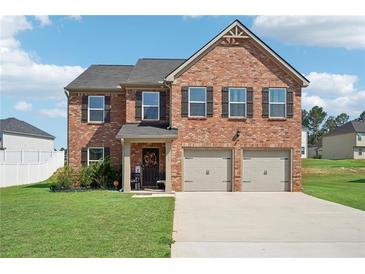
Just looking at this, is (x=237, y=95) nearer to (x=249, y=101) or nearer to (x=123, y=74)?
(x=249, y=101)

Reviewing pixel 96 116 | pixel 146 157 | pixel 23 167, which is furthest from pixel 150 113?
pixel 23 167

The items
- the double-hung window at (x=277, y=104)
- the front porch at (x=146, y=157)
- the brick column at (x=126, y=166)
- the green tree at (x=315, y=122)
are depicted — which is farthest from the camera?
the green tree at (x=315, y=122)

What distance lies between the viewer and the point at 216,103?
23.6 meters

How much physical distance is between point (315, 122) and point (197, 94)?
92.4m

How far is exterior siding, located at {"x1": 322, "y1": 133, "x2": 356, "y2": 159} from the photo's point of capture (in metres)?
70.3

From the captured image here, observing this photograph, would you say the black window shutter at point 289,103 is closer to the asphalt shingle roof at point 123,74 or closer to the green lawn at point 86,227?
the asphalt shingle roof at point 123,74

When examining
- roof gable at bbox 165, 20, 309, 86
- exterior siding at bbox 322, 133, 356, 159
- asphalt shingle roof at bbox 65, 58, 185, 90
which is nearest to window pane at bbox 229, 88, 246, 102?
roof gable at bbox 165, 20, 309, 86

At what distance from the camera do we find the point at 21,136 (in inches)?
1983

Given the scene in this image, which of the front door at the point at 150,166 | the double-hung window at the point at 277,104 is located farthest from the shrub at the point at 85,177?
the double-hung window at the point at 277,104

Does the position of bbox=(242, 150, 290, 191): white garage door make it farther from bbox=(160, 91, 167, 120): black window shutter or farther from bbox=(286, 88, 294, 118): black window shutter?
bbox=(160, 91, 167, 120): black window shutter

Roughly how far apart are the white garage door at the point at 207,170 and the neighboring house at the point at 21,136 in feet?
90.9

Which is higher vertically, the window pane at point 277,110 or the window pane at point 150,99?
the window pane at point 150,99

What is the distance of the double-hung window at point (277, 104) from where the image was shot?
23.9 meters
